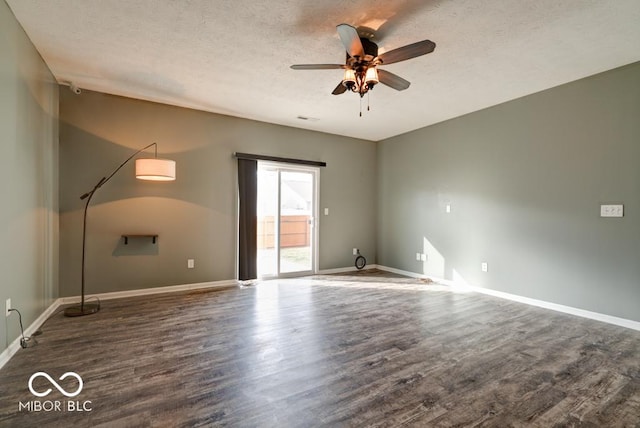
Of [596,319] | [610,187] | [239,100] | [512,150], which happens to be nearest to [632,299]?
[596,319]

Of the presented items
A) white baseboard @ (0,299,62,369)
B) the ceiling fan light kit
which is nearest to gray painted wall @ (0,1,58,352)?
white baseboard @ (0,299,62,369)

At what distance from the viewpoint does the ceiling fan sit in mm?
2275

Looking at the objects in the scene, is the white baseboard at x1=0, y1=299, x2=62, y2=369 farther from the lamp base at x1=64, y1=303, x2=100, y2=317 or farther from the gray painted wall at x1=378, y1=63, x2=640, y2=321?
the gray painted wall at x1=378, y1=63, x2=640, y2=321

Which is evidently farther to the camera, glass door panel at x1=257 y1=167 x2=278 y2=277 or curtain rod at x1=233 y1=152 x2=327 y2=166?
glass door panel at x1=257 y1=167 x2=278 y2=277

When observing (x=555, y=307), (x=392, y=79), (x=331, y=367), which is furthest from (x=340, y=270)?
(x=392, y=79)

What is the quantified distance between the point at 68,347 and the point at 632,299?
552 cm

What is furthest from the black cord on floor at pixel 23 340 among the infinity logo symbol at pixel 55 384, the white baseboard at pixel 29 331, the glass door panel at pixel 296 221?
the glass door panel at pixel 296 221

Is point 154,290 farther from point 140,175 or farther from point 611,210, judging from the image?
point 611,210

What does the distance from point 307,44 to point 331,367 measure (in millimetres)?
2816

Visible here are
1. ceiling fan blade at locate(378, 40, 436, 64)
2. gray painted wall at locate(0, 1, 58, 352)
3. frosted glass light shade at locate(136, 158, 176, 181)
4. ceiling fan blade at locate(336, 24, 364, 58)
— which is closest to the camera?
ceiling fan blade at locate(336, 24, 364, 58)

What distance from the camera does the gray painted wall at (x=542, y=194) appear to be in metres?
3.20

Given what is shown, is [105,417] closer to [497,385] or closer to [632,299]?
[497,385]

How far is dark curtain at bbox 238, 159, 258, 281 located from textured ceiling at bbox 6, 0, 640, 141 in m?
1.12

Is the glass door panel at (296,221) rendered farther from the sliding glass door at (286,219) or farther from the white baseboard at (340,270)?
the white baseboard at (340,270)
